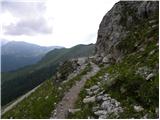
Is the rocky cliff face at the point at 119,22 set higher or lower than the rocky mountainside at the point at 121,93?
higher

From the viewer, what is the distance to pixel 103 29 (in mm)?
Result: 52344

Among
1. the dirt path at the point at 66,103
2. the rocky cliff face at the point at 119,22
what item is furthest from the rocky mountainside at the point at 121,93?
the rocky cliff face at the point at 119,22

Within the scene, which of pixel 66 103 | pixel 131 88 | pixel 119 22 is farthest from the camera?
pixel 119 22

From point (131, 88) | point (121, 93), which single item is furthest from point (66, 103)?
point (131, 88)

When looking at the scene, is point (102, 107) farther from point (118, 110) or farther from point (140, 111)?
point (140, 111)

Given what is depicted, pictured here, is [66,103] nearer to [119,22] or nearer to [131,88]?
[131,88]

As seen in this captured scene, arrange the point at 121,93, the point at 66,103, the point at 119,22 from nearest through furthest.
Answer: the point at 121,93
the point at 66,103
the point at 119,22

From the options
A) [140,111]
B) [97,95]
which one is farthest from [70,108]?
[140,111]

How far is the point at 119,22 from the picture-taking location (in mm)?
46750

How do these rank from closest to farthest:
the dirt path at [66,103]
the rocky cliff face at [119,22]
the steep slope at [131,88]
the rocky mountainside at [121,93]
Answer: the steep slope at [131,88] → the rocky mountainside at [121,93] → the dirt path at [66,103] → the rocky cliff face at [119,22]

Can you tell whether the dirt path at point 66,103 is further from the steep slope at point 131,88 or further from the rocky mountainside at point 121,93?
the steep slope at point 131,88

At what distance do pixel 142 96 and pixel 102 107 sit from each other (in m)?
2.55

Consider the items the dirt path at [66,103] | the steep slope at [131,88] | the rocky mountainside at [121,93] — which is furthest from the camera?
the dirt path at [66,103]

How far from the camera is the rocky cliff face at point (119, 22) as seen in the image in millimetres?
40875
